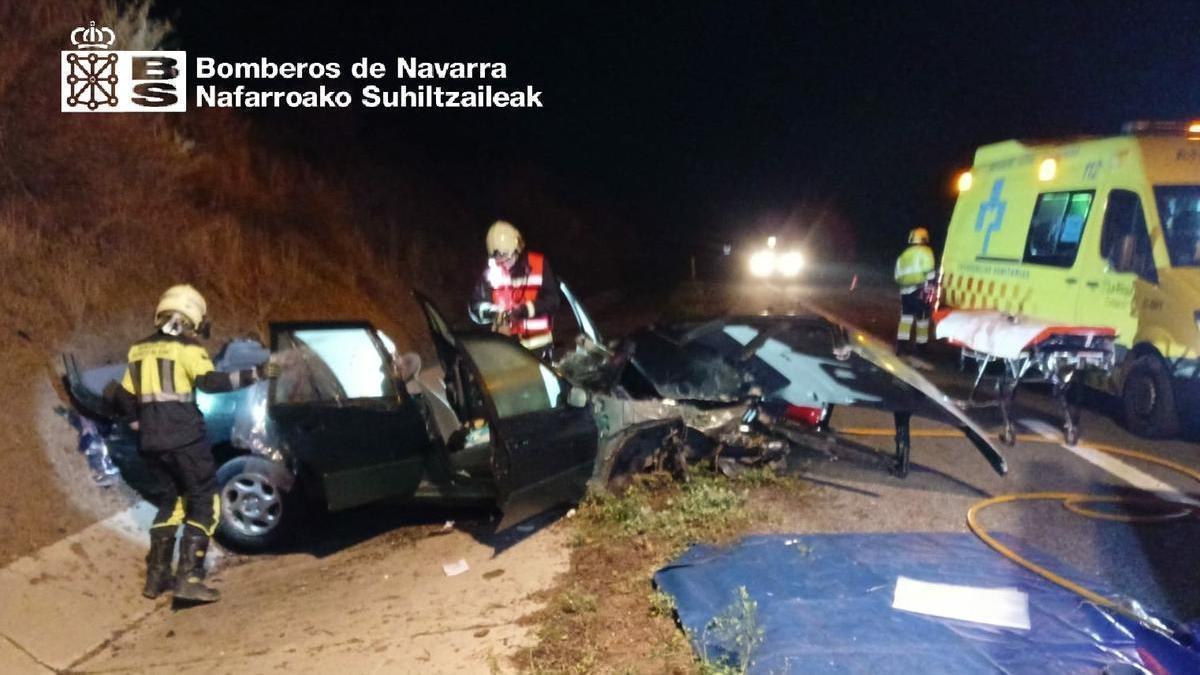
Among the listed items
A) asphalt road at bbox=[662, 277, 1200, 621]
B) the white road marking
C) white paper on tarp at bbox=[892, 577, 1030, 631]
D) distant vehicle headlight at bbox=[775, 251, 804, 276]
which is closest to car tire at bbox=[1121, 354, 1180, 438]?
asphalt road at bbox=[662, 277, 1200, 621]

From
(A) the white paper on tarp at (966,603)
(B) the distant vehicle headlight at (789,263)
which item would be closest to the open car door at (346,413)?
Answer: (A) the white paper on tarp at (966,603)

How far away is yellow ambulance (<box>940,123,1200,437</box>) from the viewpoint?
6699 millimetres

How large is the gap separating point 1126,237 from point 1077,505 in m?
3.07

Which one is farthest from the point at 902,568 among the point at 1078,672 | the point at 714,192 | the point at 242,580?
the point at 714,192

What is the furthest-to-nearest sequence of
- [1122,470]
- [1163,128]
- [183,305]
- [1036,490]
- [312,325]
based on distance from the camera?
[1163,128] → [1122,470] → [1036,490] → [312,325] → [183,305]

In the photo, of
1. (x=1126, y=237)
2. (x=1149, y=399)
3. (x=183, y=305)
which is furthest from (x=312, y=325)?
(x=1126, y=237)

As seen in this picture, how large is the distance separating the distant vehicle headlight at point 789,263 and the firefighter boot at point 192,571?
20534 mm

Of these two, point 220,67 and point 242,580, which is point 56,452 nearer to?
point 242,580

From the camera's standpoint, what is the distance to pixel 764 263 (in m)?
24.3

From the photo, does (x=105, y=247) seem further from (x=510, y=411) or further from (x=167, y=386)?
(x=510, y=411)

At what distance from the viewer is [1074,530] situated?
488 cm

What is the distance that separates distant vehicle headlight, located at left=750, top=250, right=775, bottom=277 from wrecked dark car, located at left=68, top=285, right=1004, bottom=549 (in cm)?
1873

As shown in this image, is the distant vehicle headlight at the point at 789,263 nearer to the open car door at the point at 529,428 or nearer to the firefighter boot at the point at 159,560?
the open car door at the point at 529,428

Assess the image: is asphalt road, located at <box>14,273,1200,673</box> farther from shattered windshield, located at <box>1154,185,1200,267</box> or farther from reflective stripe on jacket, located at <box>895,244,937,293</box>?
reflective stripe on jacket, located at <box>895,244,937,293</box>
